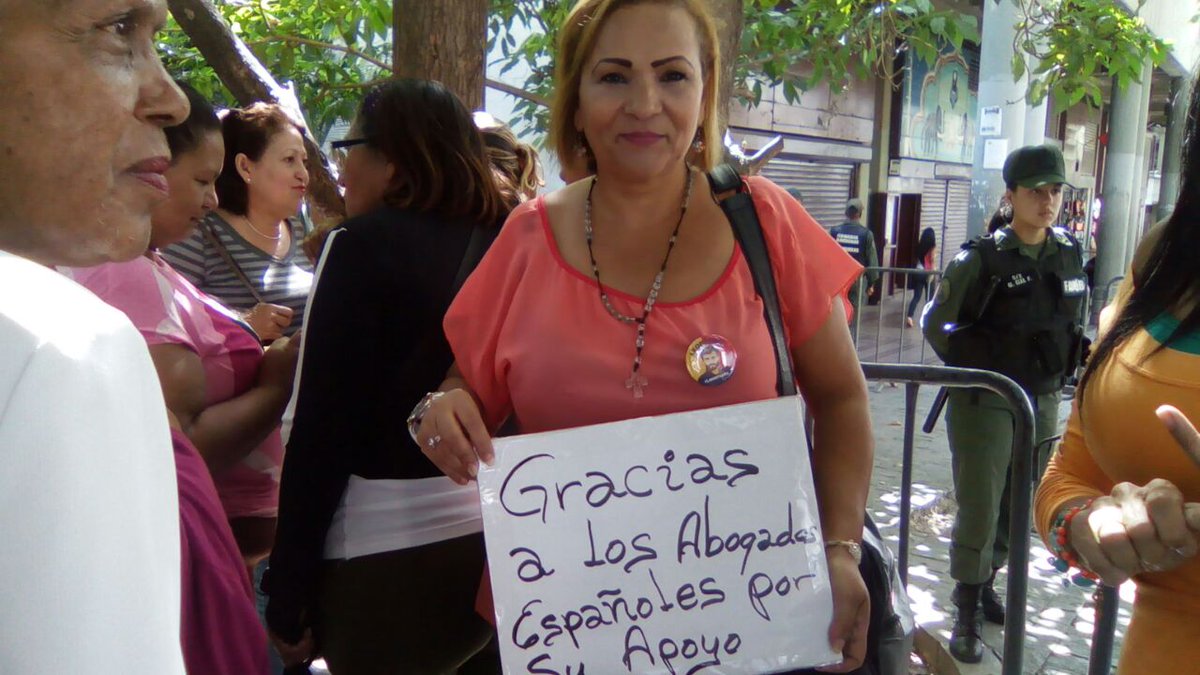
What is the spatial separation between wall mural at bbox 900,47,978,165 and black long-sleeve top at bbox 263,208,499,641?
15.2 m

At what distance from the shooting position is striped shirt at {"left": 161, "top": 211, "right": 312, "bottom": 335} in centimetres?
298

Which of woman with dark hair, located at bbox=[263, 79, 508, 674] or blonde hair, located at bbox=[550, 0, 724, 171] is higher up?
blonde hair, located at bbox=[550, 0, 724, 171]

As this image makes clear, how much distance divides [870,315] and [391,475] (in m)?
14.7

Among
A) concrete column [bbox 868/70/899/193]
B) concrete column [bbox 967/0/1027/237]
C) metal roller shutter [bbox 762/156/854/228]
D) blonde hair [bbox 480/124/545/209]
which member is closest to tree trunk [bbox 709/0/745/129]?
blonde hair [bbox 480/124/545/209]

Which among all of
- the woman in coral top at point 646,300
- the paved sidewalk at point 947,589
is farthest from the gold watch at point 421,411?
the paved sidewalk at point 947,589

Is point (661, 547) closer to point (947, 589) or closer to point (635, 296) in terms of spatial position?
point (635, 296)

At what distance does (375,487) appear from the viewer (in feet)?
6.46

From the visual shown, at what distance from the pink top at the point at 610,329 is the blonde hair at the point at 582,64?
0.80 ft

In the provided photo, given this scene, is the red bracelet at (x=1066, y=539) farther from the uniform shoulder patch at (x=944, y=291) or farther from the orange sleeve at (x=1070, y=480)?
the uniform shoulder patch at (x=944, y=291)

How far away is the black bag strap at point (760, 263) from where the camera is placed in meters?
1.55

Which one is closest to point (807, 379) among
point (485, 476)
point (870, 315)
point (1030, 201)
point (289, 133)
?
point (485, 476)

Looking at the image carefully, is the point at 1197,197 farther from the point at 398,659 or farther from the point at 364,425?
the point at 398,659

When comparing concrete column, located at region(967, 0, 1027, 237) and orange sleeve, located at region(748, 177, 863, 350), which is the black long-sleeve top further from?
concrete column, located at region(967, 0, 1027, 237)

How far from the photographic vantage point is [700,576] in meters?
1.45
